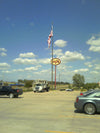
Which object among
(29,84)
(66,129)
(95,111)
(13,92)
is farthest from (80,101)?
(29,84)

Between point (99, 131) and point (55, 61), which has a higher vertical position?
point (55, 61)

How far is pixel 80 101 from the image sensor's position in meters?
9.63

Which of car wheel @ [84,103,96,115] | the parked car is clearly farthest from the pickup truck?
car wheel @ [84,103,96,115]

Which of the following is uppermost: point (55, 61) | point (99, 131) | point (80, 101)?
point (55, 61)

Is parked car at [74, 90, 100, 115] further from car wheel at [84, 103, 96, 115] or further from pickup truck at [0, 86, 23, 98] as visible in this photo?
pickup truck at [0, 86, 23, 98]

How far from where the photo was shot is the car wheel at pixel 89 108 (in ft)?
30.8

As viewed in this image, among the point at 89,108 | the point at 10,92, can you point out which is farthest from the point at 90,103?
the point at 10,92

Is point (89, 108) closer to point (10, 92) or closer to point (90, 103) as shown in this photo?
point (90, 103)

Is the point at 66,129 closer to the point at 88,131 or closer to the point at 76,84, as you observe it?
the point at 88,131

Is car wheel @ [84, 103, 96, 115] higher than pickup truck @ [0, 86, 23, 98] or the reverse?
the reverse

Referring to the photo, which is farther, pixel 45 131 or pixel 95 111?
pixel 95 111

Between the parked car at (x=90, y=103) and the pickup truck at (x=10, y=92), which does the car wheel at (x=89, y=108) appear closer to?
the parked car at (x=90, y=103)

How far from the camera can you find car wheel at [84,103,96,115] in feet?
30.8

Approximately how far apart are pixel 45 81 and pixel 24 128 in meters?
41.2
